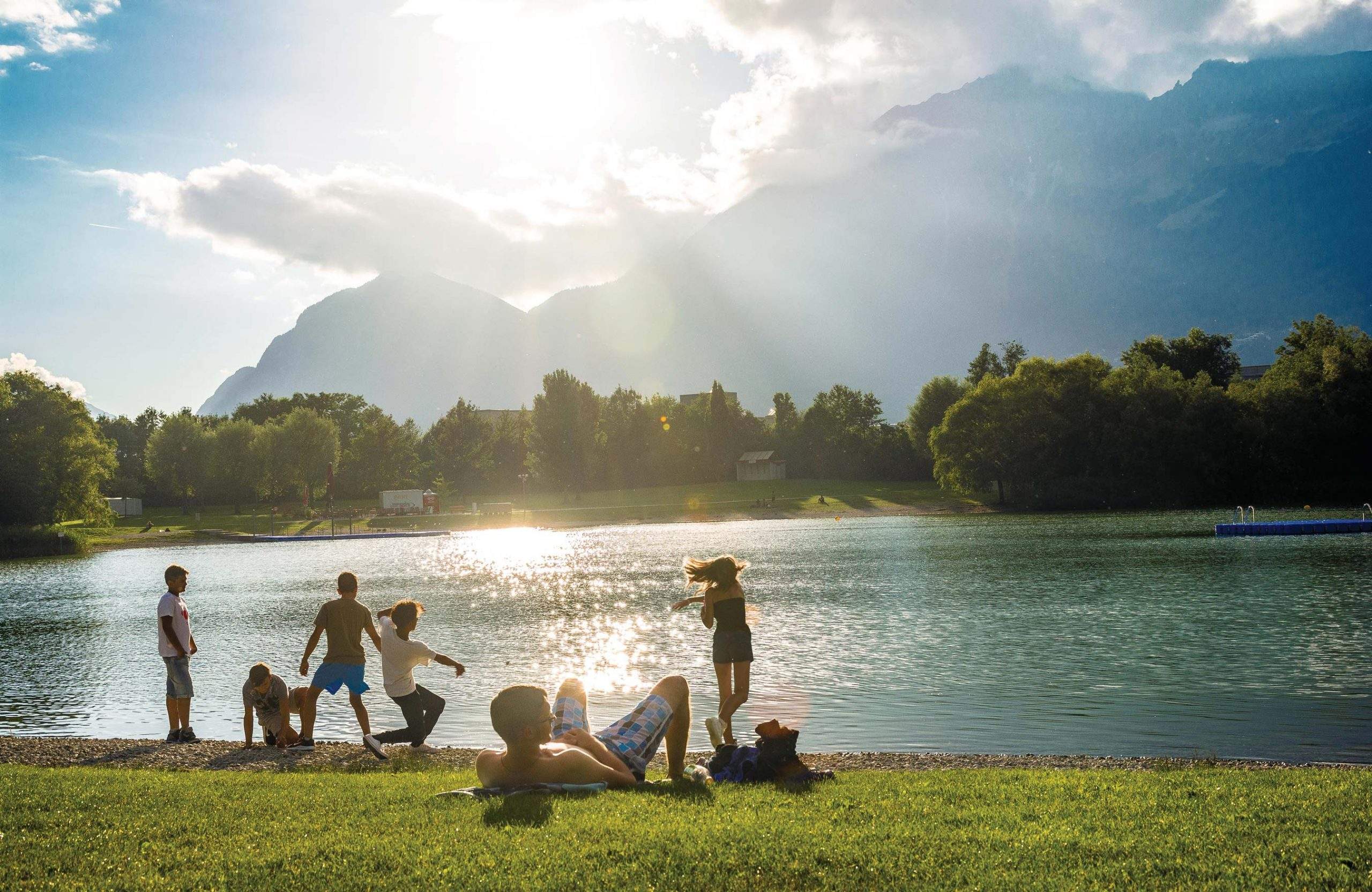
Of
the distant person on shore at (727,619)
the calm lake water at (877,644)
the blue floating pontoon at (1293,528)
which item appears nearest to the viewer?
the distant person on shore at (727,619)

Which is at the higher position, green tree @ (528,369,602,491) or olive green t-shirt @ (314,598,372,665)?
green tree @ (528,369,602,491)

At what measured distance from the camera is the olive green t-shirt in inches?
547

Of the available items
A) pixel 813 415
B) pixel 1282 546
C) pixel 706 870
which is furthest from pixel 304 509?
pixel 706 870

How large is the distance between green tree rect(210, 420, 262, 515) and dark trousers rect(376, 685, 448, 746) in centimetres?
12336

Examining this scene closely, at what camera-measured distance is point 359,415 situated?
163750mm

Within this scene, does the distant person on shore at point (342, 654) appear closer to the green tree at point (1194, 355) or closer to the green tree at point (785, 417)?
the green tree at point (1194, 355)

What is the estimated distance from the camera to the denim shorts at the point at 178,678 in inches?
593

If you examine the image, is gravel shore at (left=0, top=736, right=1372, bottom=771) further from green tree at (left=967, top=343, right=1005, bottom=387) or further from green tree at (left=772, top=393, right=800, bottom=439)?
green tree at (left=772, top=393, right=800, bottom=439)

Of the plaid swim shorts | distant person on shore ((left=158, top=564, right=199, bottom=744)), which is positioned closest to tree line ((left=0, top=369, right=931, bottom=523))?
distant person on shore ((left=158, top=564, right=199, bottom=744))

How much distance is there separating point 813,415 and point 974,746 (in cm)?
14171

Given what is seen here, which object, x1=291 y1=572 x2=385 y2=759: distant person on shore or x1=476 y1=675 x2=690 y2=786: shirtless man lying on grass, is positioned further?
x1=291 y1=572 x2=385 y2=759: distant person on shore

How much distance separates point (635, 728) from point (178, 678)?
9195mm

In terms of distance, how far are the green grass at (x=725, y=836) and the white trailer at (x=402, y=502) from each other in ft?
385

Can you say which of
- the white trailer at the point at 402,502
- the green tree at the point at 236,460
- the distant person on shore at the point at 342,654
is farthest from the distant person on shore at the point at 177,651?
the green tree at the point at 236,460
